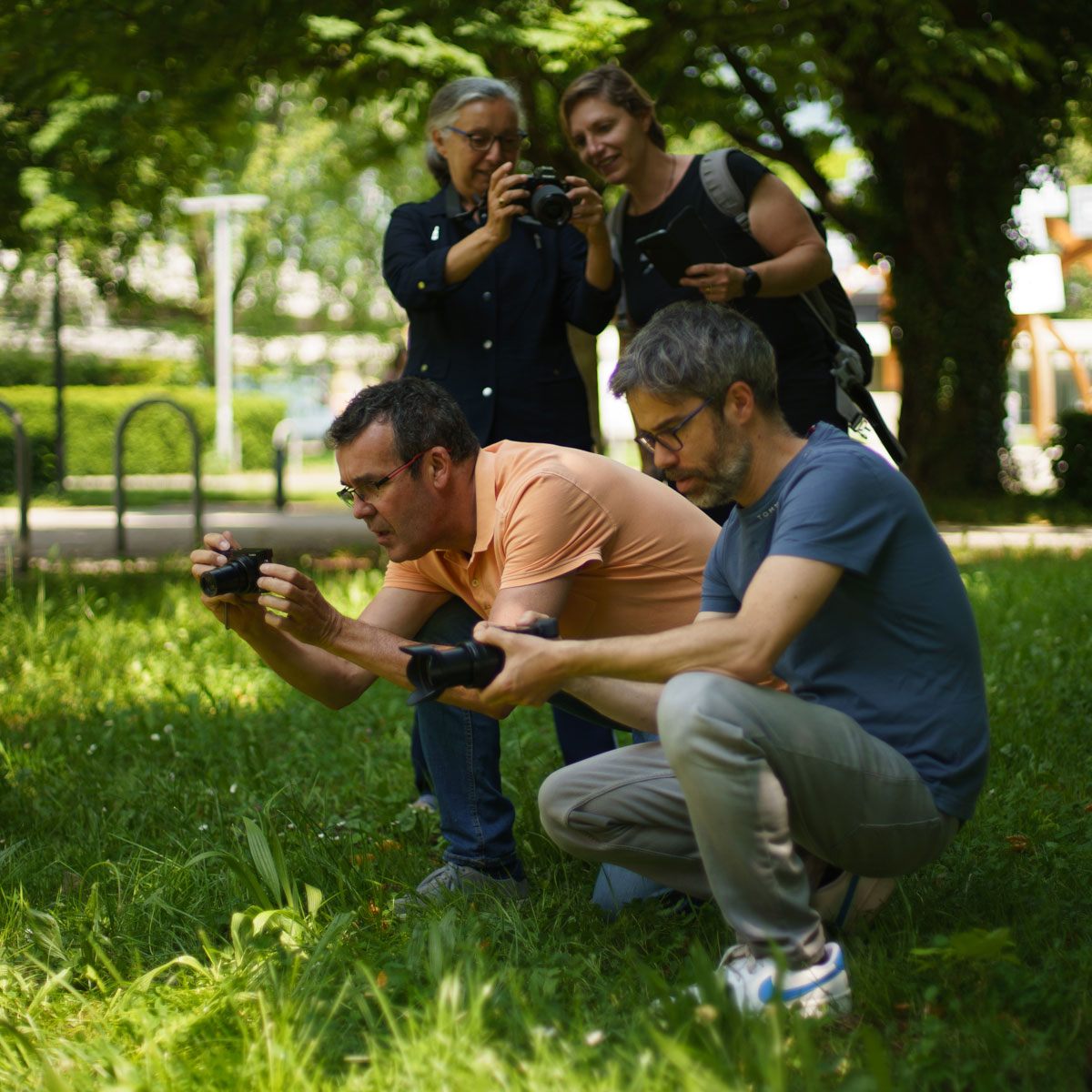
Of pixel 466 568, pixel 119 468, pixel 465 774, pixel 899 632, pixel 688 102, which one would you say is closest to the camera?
pixel 899 632

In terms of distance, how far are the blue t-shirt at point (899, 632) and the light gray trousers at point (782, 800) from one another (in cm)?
6

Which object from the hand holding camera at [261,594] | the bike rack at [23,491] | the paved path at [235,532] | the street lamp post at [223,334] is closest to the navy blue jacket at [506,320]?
the hand holding camera at [261,594]

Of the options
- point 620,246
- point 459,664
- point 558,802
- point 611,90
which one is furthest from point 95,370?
point 459,664

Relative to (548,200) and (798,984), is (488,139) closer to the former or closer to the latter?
(548,200)

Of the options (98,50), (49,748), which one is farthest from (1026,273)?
(49,748)

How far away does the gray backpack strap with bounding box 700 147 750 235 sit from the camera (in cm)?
371

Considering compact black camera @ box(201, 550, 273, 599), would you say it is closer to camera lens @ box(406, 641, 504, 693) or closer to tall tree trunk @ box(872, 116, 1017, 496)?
camera lens @ box(406, 641, 504, 693)

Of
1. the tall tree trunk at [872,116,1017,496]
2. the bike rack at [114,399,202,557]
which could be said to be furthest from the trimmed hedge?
the tall tree trunk at [872,116,1017,496]

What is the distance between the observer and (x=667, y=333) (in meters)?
2.44

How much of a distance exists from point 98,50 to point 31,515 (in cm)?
754

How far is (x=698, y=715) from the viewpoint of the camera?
213 centimetres

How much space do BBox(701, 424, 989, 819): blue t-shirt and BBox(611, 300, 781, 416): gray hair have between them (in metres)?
0.19

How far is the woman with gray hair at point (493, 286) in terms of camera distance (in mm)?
3768

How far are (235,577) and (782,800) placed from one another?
1206mm
